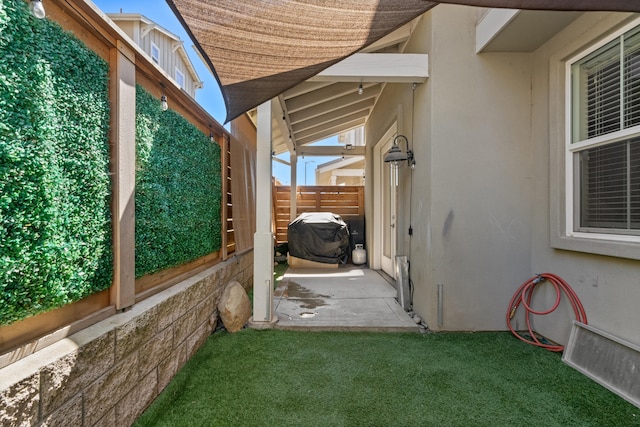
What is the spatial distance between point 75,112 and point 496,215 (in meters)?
3.71

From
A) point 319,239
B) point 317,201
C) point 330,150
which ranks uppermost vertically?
point 330,150

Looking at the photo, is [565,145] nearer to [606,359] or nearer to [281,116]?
[606,359]

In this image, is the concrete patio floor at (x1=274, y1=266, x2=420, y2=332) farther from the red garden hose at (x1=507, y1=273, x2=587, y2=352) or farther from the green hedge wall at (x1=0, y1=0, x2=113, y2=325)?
the green hedge wall at (x1=0, y1=0, x2=113, y2=325)

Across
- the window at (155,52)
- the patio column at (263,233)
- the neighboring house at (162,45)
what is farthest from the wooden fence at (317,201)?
the window at (155,52)

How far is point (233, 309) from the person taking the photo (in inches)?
132

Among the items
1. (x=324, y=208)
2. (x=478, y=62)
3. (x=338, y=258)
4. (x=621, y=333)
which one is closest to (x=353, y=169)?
(x=324, y=208)

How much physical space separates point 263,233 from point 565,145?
127 inches

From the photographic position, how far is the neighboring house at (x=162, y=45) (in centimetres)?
845

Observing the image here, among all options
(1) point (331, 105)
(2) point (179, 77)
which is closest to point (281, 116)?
(1) point (331, 105)

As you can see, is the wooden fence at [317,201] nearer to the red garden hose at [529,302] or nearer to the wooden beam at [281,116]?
the wooden beam at [281,116]

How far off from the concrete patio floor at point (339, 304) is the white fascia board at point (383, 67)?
9.25 feet

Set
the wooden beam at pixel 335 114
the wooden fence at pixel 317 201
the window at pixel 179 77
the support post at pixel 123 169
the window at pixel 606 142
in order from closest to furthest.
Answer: the support post at pixel 123 169, the window at pixel 606 142, the wooden beam at pixel 335 114, the wooden fence at pixel 317 201, the window at pixel 179 77

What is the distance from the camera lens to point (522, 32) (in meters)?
2.93

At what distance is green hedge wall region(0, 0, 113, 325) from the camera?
1.20m
